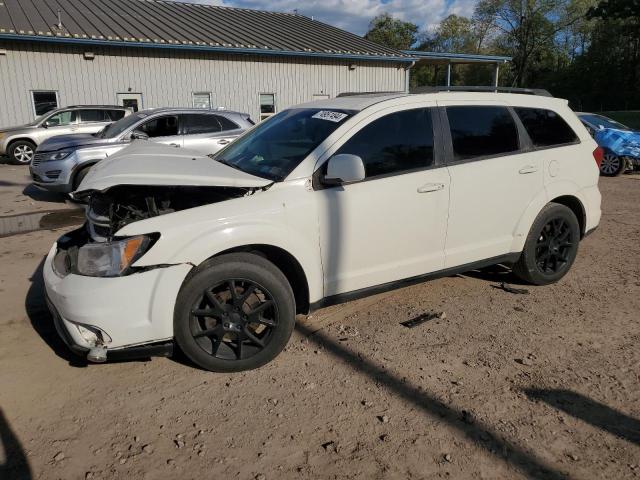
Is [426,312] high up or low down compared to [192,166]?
down

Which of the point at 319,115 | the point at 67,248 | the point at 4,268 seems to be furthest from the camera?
the point at 4,268

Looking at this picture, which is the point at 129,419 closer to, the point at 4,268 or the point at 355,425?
the point at 355,425

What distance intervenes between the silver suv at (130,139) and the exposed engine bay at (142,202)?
5012mm

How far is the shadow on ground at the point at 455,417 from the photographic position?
253 cm

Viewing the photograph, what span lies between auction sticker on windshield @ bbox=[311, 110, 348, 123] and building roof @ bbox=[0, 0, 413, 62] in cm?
1474

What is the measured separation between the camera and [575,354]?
3617mm

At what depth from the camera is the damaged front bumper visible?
9.73ft

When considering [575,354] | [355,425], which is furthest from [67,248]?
[575,354]

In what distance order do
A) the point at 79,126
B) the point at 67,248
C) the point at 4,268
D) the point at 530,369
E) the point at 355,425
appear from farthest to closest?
the point at 79,126 < the point at 4,268 < the point at 67,248 < the point at 530,369 < the point at 355,425

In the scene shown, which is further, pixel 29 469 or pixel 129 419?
pixel 129 419

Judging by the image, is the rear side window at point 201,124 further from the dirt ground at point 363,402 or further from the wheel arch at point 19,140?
the wheel arch at point 19,140

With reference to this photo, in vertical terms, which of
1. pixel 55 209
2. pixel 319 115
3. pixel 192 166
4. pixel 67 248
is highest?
pixel 319 115

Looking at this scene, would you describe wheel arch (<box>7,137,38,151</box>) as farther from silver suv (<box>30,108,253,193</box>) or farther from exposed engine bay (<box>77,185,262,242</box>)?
exposed engine bay (<box>77,185,262,242</box>)

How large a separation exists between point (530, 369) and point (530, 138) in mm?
2112
